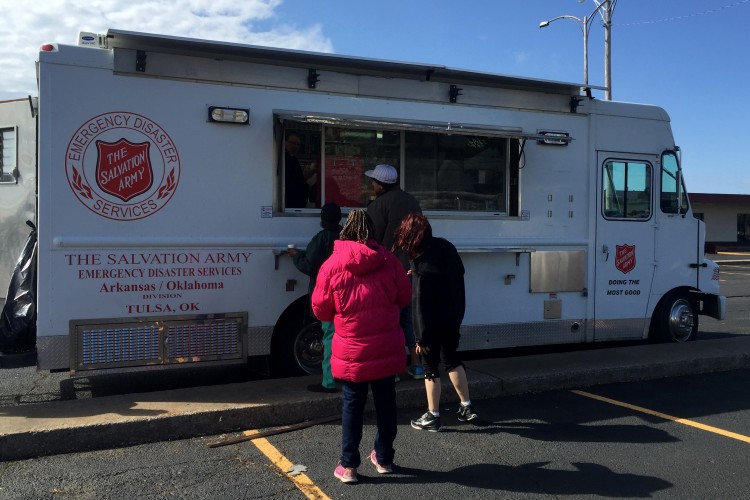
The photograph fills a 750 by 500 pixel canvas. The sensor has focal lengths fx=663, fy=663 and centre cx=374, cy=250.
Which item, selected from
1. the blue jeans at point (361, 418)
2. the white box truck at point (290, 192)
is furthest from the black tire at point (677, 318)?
the blue jeans at point (361, 418)

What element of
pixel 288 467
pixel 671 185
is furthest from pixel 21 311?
pixel 671 185

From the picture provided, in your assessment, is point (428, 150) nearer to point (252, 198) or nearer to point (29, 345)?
point (252, 198)

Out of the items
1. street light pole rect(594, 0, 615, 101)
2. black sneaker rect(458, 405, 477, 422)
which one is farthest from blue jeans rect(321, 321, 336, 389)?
street light pole rect(594, 0, 615, 101)

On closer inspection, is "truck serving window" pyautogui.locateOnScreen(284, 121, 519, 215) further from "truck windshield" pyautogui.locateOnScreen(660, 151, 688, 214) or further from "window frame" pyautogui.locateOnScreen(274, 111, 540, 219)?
Answer: "truck windshield" pyautogui.locateOnScreen(660, 151, 688, 214)

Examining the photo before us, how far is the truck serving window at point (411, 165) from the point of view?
622 cm

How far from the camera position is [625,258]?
7.47 m

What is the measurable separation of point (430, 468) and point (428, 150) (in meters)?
3.39

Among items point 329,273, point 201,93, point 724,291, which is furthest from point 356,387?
point 724,291

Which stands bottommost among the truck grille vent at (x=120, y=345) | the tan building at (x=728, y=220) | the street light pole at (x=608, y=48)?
the truck grille vent at (x=120, y=345)

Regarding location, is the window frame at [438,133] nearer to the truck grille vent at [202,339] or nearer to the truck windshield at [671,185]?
the truck grille vent at [202,339]

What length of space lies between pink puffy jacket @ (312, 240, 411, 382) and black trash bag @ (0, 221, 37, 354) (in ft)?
9.23

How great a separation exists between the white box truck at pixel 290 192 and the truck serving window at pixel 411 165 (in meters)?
0.02

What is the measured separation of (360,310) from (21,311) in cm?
315

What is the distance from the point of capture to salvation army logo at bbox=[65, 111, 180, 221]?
5.35m
